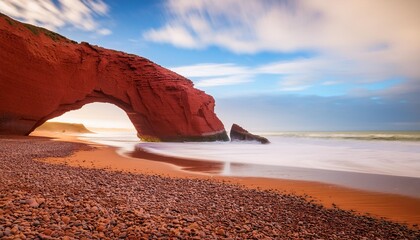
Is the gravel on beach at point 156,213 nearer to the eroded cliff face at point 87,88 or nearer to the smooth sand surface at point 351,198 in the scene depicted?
the smooth sand surface at point 351,198

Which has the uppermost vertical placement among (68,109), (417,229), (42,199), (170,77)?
(170,77)

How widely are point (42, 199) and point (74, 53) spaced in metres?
27.9

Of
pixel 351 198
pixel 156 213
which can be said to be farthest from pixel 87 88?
pixel 351 198

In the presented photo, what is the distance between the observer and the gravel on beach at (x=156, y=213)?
12.7 ft

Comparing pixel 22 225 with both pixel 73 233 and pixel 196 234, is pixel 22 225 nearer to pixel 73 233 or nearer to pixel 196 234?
pixel 73 233

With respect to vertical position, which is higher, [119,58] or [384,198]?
[119,58]

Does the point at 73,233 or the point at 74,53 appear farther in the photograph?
the point at 74,53

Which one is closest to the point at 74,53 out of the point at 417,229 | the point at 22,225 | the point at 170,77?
the point at 170,77

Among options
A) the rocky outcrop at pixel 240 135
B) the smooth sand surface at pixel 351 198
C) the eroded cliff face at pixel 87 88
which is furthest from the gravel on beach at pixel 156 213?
the rocky outcrop at pixel 240 135

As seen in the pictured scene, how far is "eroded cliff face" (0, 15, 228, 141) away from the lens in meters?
23.6

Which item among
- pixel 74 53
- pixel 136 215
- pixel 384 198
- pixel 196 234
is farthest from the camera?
pixel 74 53

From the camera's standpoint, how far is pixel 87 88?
3016cm

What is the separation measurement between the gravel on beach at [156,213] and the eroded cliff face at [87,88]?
67.2ft

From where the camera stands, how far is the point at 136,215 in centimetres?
456
